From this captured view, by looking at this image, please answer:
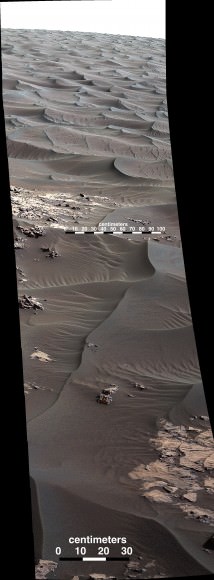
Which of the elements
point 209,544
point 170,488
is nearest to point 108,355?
point 170,488

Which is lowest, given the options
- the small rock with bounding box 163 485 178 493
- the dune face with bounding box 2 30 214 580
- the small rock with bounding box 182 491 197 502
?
the small rock with bounding box 182 491 197 502

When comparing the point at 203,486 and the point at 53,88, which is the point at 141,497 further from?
the point at 53,88

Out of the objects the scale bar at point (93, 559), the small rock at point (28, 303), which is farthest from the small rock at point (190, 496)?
the small rock at point (28, 303)

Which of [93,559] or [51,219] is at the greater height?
[51,219]

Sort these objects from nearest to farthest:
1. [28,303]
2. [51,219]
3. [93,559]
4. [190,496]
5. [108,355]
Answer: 1. [93,559]
2. [190,496]
3. [108,355]
4. [28,303]
5. [51,219]

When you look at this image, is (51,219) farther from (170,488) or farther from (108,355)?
(170,488)

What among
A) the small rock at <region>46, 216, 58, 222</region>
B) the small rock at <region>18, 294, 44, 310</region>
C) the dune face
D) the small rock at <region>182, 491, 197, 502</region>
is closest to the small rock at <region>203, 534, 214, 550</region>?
the dune face

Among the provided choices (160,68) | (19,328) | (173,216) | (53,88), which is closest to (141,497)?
(19,328)

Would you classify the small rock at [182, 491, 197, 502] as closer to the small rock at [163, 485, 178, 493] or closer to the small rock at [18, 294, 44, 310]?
the small rock at [163, 485, 178, 493]
